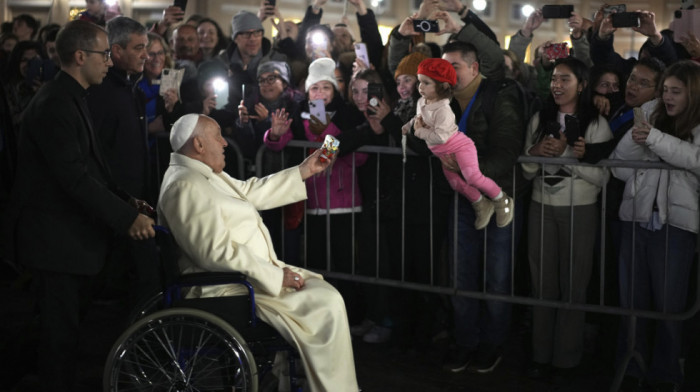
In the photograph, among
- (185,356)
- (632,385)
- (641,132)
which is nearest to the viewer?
(185,356)

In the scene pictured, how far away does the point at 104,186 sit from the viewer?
4910 mm

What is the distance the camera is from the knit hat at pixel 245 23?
8117mm

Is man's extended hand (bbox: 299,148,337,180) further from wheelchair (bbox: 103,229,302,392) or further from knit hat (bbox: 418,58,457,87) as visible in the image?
wheelchair (bbox: 103,229,302,392)

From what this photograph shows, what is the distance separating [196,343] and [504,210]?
7.24 ft

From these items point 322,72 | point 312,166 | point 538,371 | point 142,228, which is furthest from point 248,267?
point 322,72

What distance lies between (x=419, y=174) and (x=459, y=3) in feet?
4.70

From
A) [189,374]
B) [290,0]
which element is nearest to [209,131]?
[189,374]

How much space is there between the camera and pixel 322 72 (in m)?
6.71

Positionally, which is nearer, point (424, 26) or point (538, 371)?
point (538, 371)

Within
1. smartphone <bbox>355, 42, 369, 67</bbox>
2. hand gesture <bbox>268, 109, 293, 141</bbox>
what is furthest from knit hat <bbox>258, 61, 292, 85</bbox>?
hand gesture <bbox>268, 109, 293, 141</bbox>

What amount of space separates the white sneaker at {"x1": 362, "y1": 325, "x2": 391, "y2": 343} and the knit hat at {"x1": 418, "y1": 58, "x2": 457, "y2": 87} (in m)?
1.91

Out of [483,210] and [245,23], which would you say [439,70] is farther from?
[245,23]

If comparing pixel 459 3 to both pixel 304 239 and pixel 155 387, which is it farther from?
pixel 155 387

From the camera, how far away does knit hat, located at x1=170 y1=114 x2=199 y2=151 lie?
4.85m
